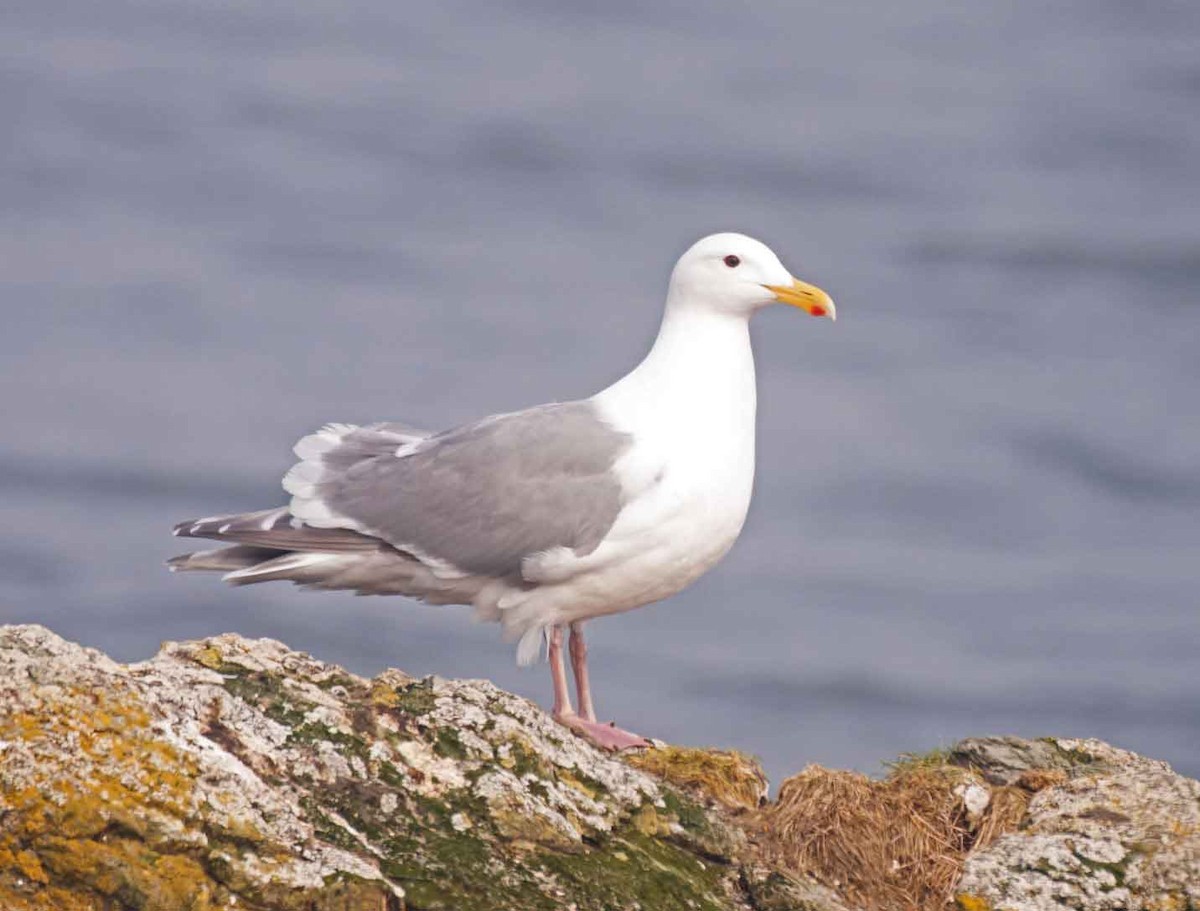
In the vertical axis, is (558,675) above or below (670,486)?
Answer: below

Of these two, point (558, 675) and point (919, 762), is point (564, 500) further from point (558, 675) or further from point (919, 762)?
point (919, 762)

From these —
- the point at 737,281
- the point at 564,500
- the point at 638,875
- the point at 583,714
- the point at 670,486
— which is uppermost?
the point at 737,281

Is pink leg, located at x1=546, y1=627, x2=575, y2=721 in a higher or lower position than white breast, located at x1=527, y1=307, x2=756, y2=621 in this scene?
lower

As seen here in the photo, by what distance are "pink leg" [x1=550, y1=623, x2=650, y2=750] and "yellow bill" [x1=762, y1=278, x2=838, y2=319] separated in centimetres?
196

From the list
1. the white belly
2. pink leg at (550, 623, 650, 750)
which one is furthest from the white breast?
pink leg at (550, 623, 650, 750)

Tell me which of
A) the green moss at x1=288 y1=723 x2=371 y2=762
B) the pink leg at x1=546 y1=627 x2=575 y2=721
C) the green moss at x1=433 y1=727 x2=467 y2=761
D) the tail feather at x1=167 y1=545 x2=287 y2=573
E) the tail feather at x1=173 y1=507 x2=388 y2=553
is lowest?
the green moss at x1=288 y1=723 x2=371 y2=762

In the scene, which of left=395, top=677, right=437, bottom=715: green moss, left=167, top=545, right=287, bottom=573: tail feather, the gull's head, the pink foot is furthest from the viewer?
the gull's head

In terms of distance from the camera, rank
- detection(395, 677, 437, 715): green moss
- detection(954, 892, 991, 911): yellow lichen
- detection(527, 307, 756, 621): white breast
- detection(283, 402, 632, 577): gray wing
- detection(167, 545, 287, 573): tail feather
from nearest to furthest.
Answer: detection(395, 677, 437, 715): green moss < detection(954, 892, 991, 911): yellow lichen < detection(527, 307, 756, 621): white breast < detection(283, 402, 632, 577): gray wing < detection(167, 545, 287, 573): tail feather

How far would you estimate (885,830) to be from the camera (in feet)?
23.4

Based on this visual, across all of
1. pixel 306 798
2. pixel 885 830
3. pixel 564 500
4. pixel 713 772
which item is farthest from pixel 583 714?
pixel 306 798

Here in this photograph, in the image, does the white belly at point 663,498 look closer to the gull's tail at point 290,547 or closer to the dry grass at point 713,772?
the gull's tail at point 290,547

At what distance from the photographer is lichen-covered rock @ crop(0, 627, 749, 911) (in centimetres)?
547

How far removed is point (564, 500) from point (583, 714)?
105cm

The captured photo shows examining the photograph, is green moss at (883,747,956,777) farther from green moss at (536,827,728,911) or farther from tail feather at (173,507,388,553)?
tail feather at (173,507,388,553)
